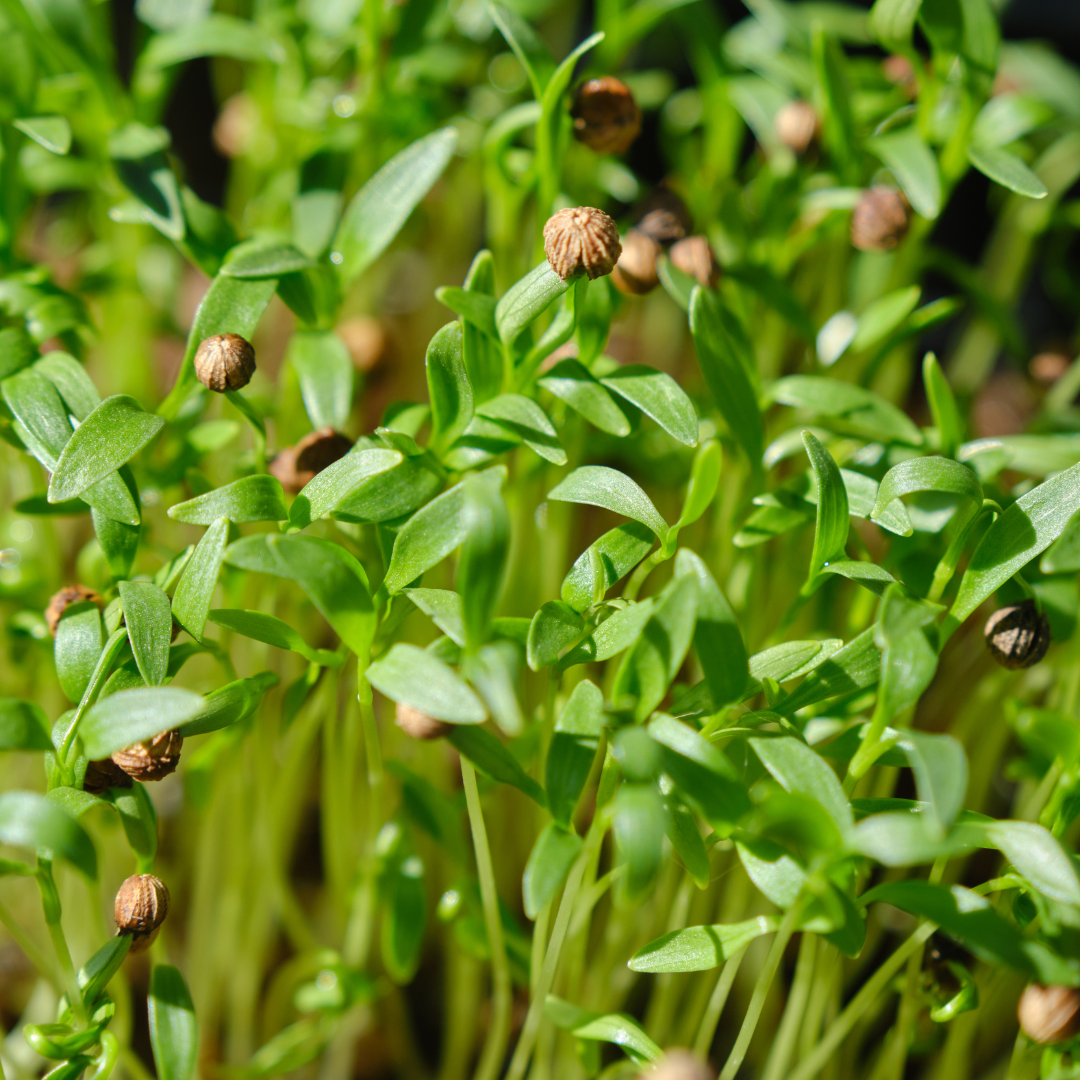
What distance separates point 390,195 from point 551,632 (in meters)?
0.37

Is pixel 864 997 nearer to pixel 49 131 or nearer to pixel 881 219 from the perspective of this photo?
pixel 881 219

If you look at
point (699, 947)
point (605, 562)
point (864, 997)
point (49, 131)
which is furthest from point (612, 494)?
point (49, 131)

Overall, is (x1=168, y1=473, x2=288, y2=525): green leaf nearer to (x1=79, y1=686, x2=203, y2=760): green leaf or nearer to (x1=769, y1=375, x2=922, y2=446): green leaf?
(x1=79, y1=686, x2=203, y2=760): green leaf

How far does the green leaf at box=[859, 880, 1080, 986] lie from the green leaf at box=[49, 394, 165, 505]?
0.47 meters

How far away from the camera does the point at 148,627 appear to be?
0.51 m

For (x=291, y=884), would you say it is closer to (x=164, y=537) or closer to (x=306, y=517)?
(x=164, y=537)

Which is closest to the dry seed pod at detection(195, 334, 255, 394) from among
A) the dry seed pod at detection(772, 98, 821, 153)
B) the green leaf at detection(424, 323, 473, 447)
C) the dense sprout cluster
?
the dense sprout cluster

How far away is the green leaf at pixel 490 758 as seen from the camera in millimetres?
537

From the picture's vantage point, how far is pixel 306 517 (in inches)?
21.1

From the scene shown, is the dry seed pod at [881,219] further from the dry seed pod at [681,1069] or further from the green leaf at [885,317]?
the dry seed pod at [681,1069]

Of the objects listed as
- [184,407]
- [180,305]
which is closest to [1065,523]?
[184,407]

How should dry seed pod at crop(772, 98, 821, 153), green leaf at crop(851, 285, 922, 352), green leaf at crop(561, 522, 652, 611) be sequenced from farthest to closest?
dry seed pod at crop(772, 98, 821, 153), green leaf at crop(851, 285, 922, 352), green leaf at crop(561, 522, 652, 611)

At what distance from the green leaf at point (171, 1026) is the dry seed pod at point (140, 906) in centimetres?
5

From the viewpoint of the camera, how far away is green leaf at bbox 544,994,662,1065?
0.55 m
